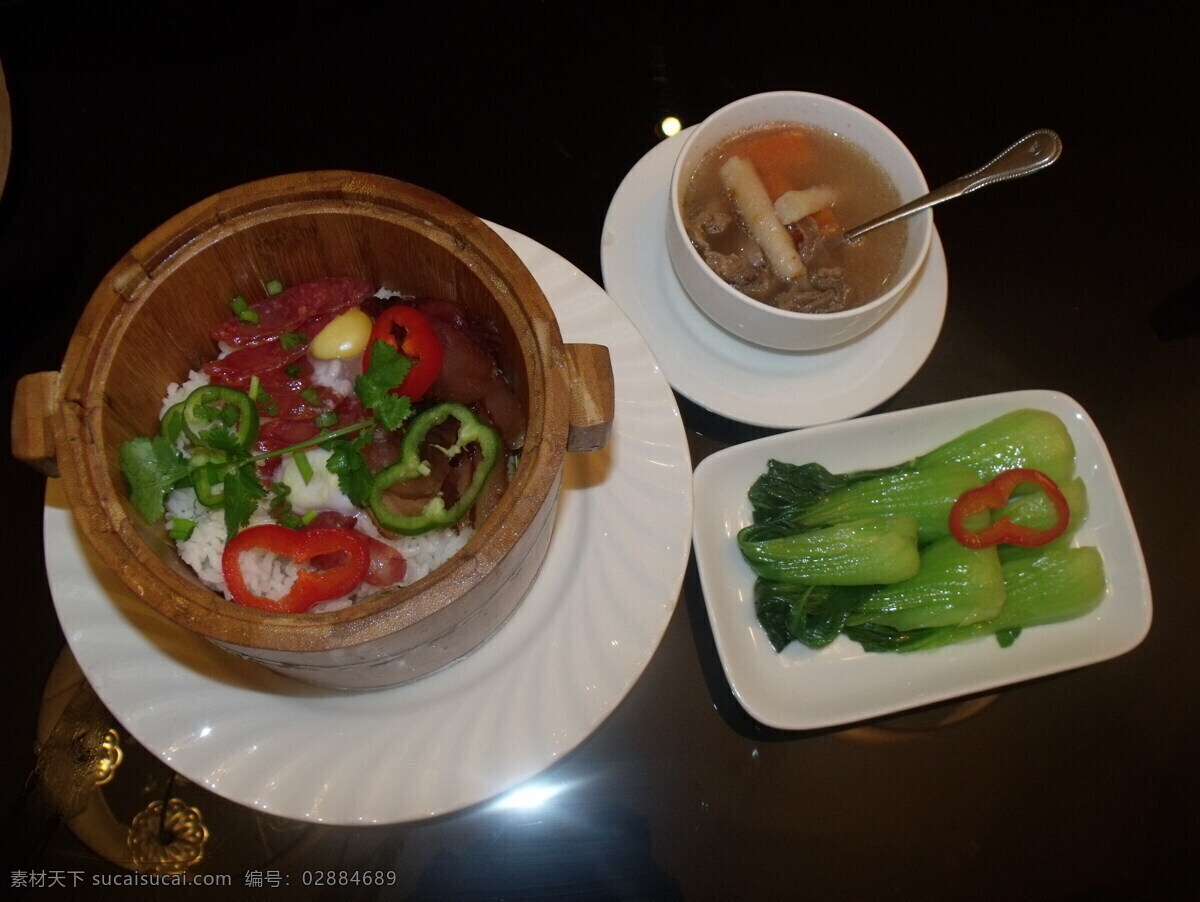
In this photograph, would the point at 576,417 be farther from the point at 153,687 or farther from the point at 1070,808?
the point at 1070,808

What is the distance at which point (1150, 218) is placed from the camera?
2203 millimetres

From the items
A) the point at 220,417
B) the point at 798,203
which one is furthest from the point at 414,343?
the point at 798,203

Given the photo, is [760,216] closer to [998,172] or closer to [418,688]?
[998,172]

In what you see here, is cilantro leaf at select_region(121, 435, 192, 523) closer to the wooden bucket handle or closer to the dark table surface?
the wooden bucket handle

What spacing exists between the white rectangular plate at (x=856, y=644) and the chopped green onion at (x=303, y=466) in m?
0.71

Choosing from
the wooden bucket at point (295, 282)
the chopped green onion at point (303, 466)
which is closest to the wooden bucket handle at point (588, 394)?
the wooden bucket at point (295, 282)

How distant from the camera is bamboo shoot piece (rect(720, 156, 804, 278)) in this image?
1719 millimetres

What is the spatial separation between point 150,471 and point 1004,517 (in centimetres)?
154

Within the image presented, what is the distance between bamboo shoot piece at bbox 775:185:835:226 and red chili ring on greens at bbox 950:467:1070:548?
2.15 ft

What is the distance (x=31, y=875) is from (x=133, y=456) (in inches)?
37.5

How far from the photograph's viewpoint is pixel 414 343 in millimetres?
1315

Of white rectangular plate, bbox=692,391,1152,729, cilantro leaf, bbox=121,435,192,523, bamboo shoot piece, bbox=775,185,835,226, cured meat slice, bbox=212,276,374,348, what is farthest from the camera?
bamboo shoot piece, bbox=775,185,835,226

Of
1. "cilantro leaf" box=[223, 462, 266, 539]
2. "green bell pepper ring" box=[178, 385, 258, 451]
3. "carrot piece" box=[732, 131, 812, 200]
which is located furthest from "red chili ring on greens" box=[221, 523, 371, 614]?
"carrot piece" box=[732, 131, 812, 200]

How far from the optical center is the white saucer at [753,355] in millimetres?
1718
